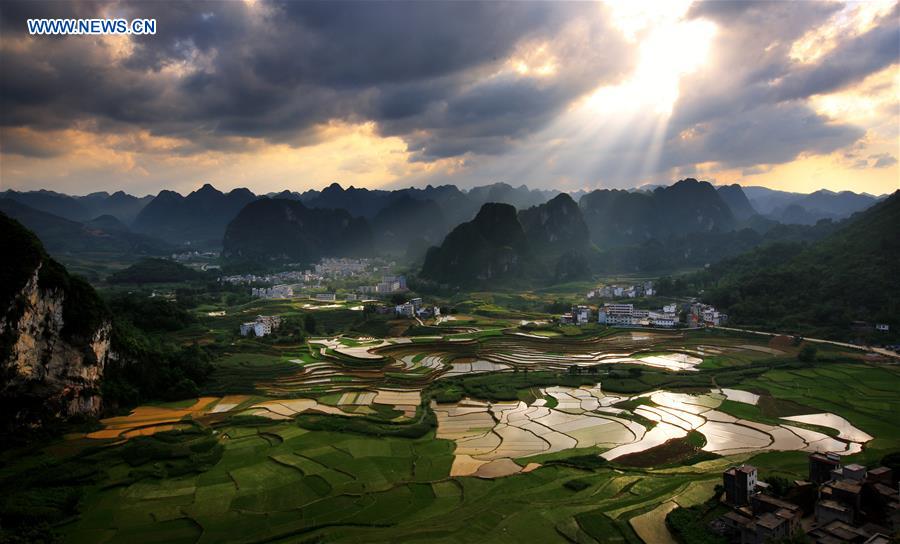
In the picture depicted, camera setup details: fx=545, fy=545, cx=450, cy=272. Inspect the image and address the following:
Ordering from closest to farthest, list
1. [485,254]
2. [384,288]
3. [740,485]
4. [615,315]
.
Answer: [740,485] < [615,315] < [384,288] < [485,254]

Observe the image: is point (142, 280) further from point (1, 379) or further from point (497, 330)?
point (1, 379)

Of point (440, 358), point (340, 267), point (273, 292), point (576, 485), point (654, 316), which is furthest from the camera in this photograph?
point (340, 267)

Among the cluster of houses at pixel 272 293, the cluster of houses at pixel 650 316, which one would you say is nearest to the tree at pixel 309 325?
the cluster of houses at pixel 650 316

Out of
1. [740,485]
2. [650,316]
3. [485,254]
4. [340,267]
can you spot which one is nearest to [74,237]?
[340,267]

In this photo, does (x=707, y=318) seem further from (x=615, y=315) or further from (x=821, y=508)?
(x=821, y=508)

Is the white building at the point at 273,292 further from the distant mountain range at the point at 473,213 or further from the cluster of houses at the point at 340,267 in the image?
the distant mountain range at the point at 473,213

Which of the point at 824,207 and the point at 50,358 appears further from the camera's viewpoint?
the point at 824,207

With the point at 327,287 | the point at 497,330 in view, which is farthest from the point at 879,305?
the point at 327,287

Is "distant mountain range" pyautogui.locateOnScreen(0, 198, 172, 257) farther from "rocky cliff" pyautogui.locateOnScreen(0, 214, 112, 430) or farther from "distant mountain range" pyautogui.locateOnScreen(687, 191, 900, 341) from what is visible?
"distant mountain range" pyautogui.locateOnScreen(687, 191, 900, 341)
